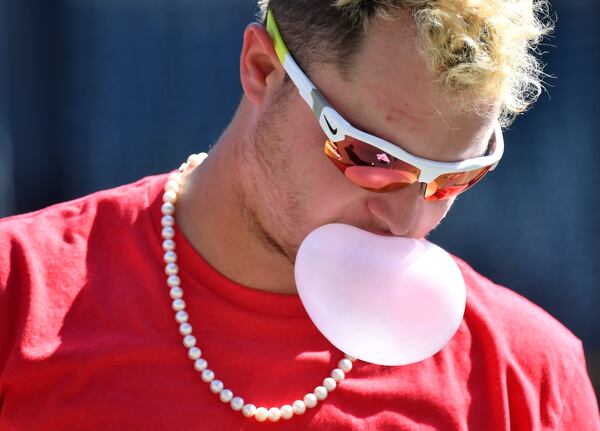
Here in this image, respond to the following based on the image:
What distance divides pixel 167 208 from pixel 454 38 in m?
0.81

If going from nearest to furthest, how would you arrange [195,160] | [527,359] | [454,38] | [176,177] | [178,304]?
1. [454,38]
2. [178,304]
3. [527,359]
4. [176,177]
5. [195,160]

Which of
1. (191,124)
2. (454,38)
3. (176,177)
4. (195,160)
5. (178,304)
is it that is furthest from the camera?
(191,124)

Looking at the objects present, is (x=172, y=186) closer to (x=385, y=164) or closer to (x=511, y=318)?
(x=385, y=164)

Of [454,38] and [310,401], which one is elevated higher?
[454,38]

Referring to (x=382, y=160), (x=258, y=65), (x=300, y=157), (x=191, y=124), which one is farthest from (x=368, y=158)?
(x=191, y=124)

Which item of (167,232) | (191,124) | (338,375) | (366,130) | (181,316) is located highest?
(366,130)

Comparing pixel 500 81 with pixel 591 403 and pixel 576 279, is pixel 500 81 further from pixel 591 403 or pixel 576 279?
pixel 576 279

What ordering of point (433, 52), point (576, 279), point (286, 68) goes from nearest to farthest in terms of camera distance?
point (433, 52) < point (286, 68) < point (576, 279)

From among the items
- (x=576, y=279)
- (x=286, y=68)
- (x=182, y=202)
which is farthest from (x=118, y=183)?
(x=286, y=68)

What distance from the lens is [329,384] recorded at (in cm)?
223

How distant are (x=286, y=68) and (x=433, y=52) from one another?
0.35m

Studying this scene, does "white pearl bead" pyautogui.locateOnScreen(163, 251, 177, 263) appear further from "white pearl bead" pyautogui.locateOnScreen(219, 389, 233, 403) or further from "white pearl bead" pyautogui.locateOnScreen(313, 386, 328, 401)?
"white pearl bead" pyautogui.locateOnScreen(313, 386, 328, 401)

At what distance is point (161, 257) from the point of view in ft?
7.64

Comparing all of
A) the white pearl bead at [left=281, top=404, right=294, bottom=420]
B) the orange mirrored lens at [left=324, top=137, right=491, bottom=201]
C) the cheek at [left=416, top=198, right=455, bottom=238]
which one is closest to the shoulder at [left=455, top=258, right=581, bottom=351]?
the cheek at [left=416, top=198, right=455, bottom=238]
